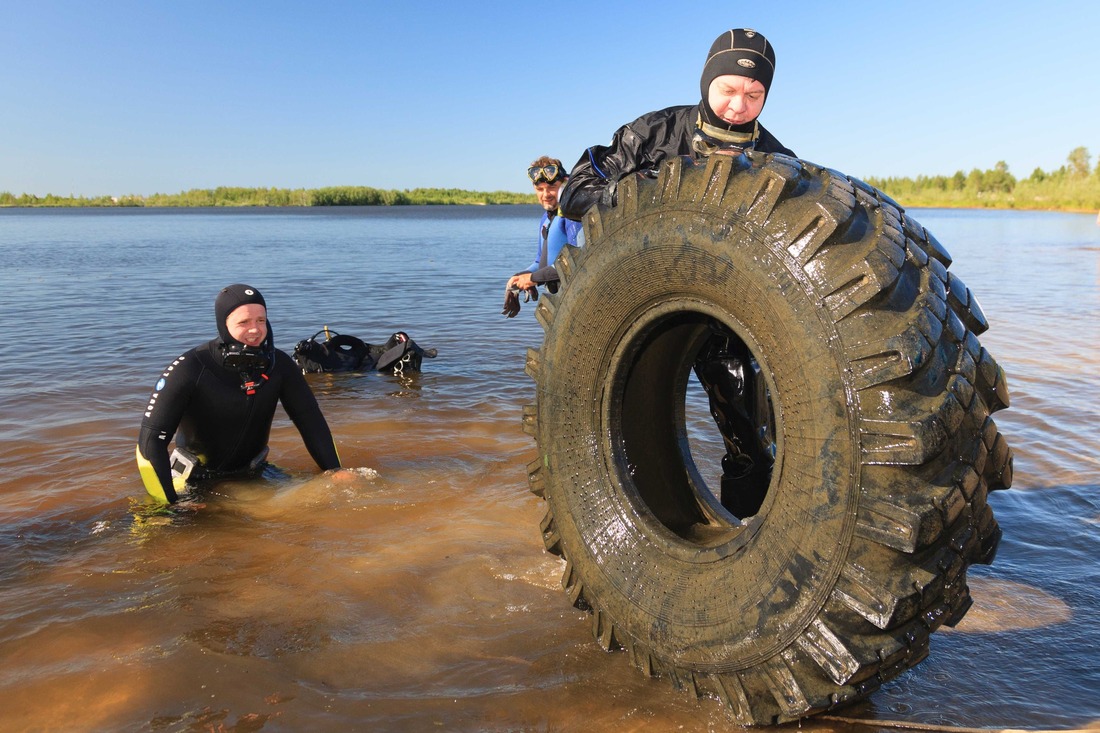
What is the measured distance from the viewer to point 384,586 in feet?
12.0

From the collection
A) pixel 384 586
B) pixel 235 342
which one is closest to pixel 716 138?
pixel 384 586

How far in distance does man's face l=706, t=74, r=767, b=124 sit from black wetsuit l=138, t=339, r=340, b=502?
350 centimetres

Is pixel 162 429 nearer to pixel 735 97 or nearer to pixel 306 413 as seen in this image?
pixel 306 413

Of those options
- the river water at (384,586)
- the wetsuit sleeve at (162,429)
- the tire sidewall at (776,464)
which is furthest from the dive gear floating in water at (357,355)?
the tire sidewall at (776,464)

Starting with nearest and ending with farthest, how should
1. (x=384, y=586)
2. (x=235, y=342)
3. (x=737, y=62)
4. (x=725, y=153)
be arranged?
(x=725, y=153) → (x=737, y=62) → (x=384, y=586) → (x=235, y=342)

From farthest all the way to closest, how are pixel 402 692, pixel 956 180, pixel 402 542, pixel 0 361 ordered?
pixel 956 180 → pixel 0 361 → pixel 402 542 → pixel 402 692

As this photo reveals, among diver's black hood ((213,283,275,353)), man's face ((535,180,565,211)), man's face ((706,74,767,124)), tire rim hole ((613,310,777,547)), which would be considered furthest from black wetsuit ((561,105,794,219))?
man's face ((535,180,565,211))

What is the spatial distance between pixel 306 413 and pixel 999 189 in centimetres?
9065

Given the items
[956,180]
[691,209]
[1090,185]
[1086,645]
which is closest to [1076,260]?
[1086,645]

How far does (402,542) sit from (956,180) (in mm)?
90977

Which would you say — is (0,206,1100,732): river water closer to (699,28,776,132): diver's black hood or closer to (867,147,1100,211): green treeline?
(699,28,776,132): diver's black hood

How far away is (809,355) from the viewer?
211cm

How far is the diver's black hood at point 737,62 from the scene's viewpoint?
3061 millimetres

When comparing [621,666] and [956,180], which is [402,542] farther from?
[956,180]
